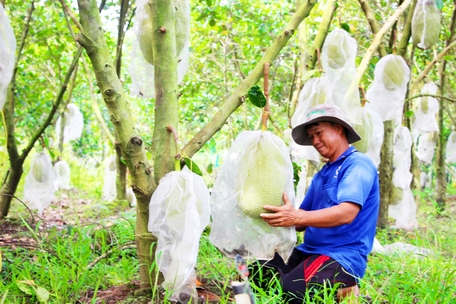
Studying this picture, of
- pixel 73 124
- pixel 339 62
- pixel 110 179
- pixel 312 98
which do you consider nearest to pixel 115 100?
pixel 312 98

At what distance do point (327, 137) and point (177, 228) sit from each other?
0.84 meters

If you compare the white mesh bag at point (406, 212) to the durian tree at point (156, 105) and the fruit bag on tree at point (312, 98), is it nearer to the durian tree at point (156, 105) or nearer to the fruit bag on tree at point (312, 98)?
the fruit bag on tree at point (312, 98)

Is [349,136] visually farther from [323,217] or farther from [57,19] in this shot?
[57,19]

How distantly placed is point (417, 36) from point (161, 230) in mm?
2689

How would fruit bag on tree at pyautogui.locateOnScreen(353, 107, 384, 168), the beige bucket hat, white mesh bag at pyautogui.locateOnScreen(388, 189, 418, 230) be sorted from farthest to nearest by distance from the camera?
white mesh bag at pyautogui.locateOnScreen(388, 189, 418, 230)
fruit bag on tree at pyautogui.locateOnScreen(353, 107, 384, 168)
the beige bucket hat

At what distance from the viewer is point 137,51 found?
7.29 ft

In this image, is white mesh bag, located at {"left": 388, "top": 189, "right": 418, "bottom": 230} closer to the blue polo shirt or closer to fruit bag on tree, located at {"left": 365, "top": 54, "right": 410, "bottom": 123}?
fruit bag on tree, located at {"left": 365, "top": 54, "right": 410, "bottom": 123}

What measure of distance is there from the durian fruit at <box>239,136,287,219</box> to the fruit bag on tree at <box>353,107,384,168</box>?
3.27 feet

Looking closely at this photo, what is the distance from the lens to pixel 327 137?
2.12m

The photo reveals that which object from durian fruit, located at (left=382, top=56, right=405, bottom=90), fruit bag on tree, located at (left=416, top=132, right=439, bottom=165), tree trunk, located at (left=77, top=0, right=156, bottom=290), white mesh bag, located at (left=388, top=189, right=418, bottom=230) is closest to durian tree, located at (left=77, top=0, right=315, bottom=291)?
tree trunk, located at (left=77, top=0, right=156, bottom=290)

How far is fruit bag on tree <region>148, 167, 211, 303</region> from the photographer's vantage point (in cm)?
166

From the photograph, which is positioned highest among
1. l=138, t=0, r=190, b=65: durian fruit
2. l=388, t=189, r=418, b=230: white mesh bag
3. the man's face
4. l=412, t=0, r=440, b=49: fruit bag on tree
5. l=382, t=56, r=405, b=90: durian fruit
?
l=412, t=0, r=440, b=49: fruit bag on tree

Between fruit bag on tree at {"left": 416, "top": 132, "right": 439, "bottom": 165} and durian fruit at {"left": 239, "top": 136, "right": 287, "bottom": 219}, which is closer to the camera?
durian fruit at {"left": 239, "top": 136, "right": 287, "bottom": 219}

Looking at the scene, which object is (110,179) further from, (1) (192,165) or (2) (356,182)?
(2) (356,182)
